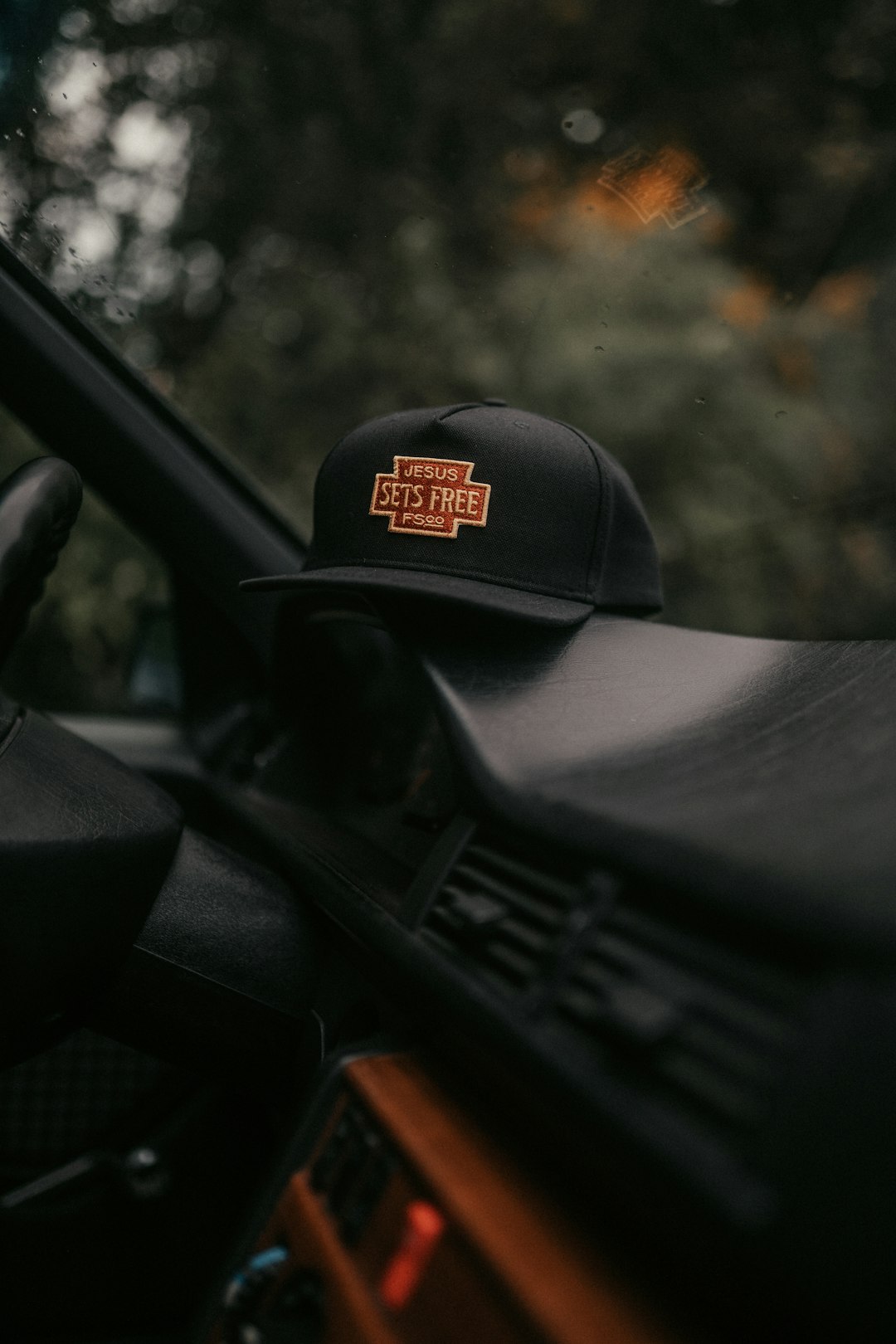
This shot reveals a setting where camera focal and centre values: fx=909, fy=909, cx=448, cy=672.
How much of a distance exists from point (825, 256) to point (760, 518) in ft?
2.67

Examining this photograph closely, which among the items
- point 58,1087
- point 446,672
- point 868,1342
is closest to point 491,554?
point 446,672

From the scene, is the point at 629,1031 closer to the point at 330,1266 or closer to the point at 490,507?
the point at 330,1266

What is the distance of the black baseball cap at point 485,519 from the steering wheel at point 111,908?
0.32m

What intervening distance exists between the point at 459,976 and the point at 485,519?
0.53 meters

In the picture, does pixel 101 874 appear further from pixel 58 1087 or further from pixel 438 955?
pixel 58 1087

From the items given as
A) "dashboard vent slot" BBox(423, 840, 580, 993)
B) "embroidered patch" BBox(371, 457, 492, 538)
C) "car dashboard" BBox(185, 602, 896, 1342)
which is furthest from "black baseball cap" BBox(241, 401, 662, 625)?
"dashboard vent slot" BBox(423, 840, 580, 993)

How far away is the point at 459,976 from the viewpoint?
69 centimetres

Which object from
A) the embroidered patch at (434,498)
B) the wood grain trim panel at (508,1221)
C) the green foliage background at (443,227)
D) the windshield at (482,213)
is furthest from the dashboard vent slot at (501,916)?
the green foliage background at (443,227)

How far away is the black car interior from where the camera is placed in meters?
0.48

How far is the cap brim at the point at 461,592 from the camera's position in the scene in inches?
38.2

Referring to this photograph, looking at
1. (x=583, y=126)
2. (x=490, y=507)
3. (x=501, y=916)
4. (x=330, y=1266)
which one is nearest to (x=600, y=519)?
(x=490, y=507)

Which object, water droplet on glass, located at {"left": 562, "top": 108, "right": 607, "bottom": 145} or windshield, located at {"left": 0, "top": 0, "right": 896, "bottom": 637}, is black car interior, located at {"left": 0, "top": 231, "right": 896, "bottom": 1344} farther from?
water droplet on glass, located at {"left": 562, "top": 108, "right": 607, "bottom": 145}

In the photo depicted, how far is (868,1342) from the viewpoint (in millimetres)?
450

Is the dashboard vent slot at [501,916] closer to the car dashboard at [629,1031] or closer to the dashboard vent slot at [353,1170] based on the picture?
the car dashboard at [629,1031]
